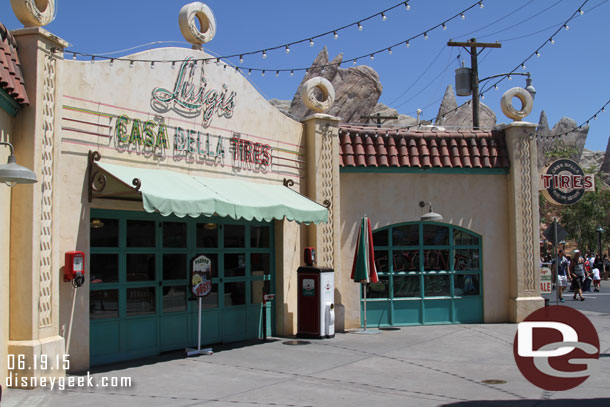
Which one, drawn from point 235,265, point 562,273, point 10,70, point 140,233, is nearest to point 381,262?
point 235,265

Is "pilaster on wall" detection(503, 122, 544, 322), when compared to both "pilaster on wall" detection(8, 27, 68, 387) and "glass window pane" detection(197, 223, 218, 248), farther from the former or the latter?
"pilaster on wall" detection(8, 27, 68, 387)

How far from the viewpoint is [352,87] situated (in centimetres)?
6322

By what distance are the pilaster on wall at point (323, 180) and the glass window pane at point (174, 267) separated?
10.7ft

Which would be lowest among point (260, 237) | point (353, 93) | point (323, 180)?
point (260, 237)

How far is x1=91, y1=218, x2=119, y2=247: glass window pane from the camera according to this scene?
33.8ft

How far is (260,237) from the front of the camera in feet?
44.0

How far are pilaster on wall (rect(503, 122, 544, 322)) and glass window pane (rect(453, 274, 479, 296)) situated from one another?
865 mm

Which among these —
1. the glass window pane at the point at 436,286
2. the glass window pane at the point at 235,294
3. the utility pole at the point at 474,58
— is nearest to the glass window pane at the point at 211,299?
the glass window pane at the point at 235,294

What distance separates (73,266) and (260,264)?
4.72 metres

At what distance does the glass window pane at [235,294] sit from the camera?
12.6m

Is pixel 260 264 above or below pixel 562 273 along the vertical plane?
above

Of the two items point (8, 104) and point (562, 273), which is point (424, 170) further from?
point (562, 273)

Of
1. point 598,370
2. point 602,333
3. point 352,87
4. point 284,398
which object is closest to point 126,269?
point 284,398

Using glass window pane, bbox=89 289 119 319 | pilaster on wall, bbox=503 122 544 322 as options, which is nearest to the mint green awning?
glass window pane, bbox=89 289 119 319
